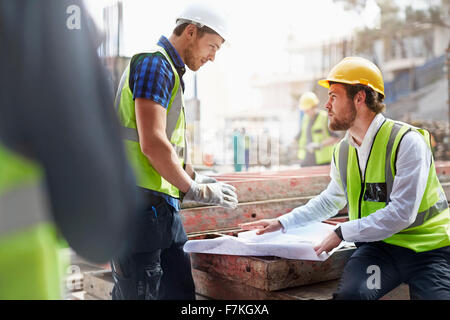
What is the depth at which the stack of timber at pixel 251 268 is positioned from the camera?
2850 mm

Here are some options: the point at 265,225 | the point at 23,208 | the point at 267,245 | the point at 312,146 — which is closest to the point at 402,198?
the point at 267,245

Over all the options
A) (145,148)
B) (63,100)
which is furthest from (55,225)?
(145,148)

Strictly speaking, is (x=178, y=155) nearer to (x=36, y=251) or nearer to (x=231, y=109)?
(x=36, y=251)

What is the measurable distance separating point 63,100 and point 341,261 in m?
2.52

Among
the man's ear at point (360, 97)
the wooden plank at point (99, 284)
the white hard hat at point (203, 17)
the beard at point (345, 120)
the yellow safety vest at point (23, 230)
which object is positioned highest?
the white hard hat at point (203, 17)

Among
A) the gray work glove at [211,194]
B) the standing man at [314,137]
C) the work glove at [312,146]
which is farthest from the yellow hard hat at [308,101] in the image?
the gray work glove at [211,194]

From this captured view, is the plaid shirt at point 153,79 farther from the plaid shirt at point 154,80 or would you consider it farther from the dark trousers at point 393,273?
the dark trousers at point 393,273

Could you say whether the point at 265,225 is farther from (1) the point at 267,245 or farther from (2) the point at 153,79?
(2) the point at 153,79

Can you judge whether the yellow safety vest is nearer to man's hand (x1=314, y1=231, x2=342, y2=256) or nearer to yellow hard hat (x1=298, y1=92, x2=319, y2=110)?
man's hand (x1=314, y1=231, x2=342, y2=256)

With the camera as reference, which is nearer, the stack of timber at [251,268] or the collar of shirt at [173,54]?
the collar of shirt at [173,54]

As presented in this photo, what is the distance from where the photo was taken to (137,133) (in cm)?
253

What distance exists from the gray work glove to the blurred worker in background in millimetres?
1578

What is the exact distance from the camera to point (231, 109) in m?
38.9

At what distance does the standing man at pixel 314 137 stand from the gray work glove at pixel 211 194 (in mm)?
5405
